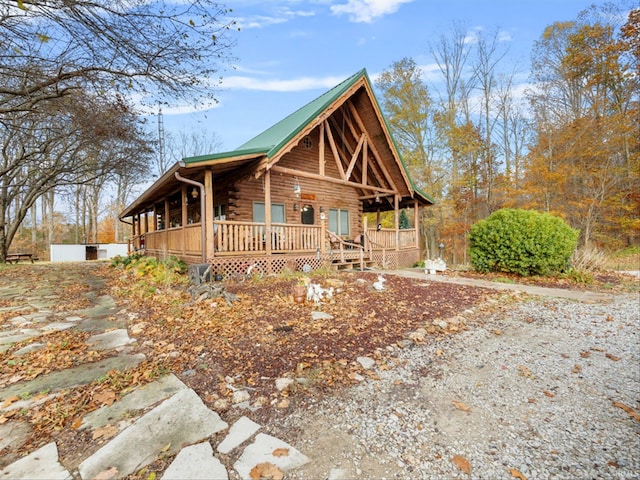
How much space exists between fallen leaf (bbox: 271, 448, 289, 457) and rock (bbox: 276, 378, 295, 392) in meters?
0.75

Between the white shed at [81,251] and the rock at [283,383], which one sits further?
the white shed at [81,251]

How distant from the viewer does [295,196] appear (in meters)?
12.6

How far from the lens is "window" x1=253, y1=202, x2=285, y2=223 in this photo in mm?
11672

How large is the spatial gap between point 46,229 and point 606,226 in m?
46.5

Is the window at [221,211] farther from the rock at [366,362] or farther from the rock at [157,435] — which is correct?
the rock at [157,435]

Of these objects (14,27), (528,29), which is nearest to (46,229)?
(14,27)

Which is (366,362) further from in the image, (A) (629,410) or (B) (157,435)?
(A) (629,410)

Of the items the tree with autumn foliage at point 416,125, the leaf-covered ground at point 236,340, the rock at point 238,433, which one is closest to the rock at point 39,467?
the leaf-covered ground at point 236,340

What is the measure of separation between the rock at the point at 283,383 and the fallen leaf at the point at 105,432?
128 cm

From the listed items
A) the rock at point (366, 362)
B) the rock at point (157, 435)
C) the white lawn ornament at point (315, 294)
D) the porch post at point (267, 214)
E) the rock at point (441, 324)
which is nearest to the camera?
the rock at point (157, 435)

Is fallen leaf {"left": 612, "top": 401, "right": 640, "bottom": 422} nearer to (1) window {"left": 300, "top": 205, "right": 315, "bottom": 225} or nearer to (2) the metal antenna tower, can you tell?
(1) window {"left": 300, "top": 205, "right": 315, "bottom": 225}

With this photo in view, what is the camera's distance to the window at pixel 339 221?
14.1m

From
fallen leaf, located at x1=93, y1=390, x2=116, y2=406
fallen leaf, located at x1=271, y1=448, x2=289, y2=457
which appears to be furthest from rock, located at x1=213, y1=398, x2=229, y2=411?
fallen leaf, located at x1=93, y1=390, x2=116, y2=406

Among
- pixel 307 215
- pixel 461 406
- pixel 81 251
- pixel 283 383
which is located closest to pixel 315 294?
A: pixel 283 383
